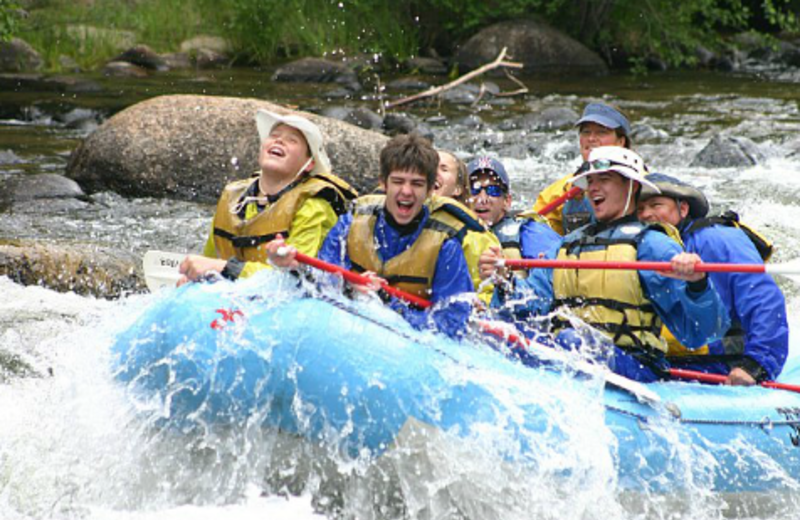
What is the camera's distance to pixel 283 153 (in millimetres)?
4465

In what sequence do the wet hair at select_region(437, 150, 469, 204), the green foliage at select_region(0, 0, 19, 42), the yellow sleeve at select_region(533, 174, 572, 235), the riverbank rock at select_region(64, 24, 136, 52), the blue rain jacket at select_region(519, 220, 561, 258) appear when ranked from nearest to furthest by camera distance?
the wet hair at select_region(437, 150, 469, 204), the blue rain jacket at select_region(519, 220, 561, 258), the yellow sleeve at select_region(533, 174, 572, 235), the green foliage at select_region(0, 0, 19, 42), the riverbank rock at select_region(64, 24, 136, 52)

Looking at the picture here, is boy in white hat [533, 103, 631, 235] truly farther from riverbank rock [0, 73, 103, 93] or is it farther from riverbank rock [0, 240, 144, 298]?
riverbank rock [0, 73, 103, 93]

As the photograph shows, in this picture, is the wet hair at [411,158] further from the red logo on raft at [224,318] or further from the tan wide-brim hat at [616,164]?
the red logo on raft at [224,318]

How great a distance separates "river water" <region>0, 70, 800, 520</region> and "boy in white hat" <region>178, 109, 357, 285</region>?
20.7 inches

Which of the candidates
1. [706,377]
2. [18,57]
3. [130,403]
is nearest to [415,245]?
[130,403]

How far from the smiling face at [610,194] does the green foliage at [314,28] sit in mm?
13642

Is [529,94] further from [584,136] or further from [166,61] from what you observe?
[584,136]

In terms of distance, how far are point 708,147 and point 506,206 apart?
21.0ft

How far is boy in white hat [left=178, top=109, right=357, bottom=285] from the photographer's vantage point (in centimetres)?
440

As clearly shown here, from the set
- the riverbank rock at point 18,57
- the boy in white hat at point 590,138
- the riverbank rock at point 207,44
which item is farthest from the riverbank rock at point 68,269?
the riverbank rock at point 207,44

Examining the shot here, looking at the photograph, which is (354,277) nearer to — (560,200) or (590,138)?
Result: (590,138)

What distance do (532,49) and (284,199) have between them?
1406cm

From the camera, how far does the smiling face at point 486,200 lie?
4.96m

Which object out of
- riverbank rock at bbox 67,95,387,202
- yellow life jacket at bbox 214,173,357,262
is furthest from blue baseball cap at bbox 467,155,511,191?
riverbank rock at bbox 67,95,387,202
